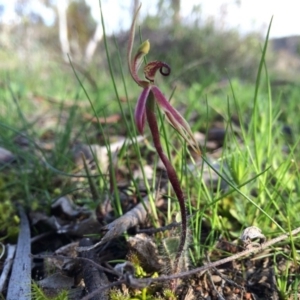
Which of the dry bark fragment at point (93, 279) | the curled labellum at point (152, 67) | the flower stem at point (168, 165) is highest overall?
the curled labellum at point (152, 67)

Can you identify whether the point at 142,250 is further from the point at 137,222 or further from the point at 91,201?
the point at 91,201

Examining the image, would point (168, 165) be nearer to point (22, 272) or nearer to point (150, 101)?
point (150, 101)

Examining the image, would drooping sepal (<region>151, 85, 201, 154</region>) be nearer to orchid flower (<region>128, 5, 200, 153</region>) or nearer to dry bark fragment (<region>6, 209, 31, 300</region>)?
orchid flower (<region>128, 5, 200, 153</region>)

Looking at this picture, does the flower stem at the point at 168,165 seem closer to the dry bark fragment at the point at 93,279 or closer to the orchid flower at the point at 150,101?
the orchid flower at the point at 150,101

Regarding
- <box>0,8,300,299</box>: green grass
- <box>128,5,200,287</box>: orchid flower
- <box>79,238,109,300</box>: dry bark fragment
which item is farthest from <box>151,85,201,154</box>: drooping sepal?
<box>79,238,109,300</box>: dry bark fragment

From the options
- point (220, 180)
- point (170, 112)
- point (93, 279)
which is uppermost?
point (220, 180)

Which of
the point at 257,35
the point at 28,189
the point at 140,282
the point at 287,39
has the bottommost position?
the point at 140,282

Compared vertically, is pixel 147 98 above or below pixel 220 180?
below

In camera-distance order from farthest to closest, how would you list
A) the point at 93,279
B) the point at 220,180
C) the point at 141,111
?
the point at 220,180 → the point at 93,279 → the point at 141,111

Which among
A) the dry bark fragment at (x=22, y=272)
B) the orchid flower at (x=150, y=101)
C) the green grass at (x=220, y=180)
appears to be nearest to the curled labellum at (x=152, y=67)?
the orchid flower at (x=150, y=101)

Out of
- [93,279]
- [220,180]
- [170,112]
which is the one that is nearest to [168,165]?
[170,112]

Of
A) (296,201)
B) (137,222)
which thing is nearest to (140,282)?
(137,222)
